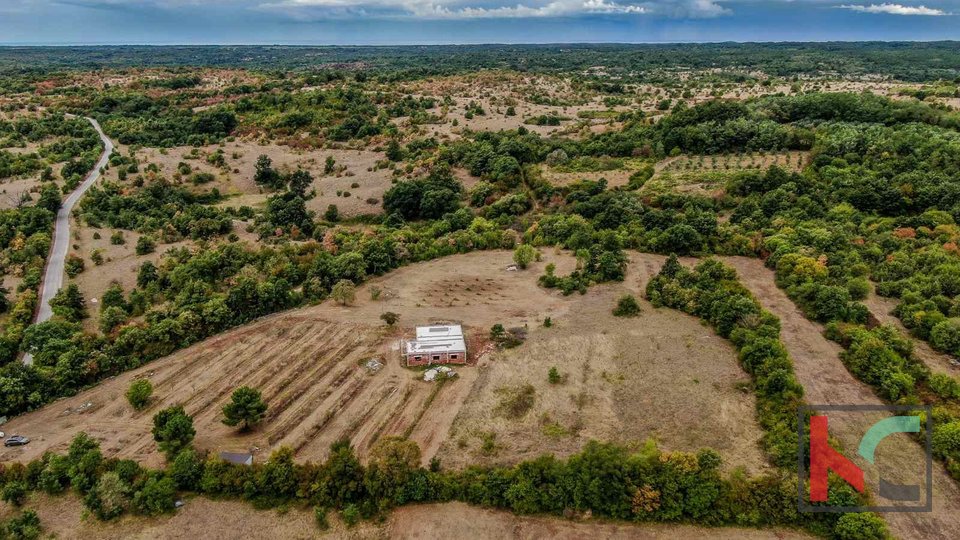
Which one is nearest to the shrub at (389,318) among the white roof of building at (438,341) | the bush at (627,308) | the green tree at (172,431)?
the white roof of building at (438,341)

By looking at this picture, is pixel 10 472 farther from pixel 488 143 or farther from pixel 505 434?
pixel 488 143

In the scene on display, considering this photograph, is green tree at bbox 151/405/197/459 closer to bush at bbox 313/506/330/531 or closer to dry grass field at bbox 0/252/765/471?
dry grass field at bbox 0/252/765/471

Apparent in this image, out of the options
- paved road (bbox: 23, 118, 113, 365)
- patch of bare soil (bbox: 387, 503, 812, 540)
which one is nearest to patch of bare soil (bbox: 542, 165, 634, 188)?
patch of bare soil (bbox: 387, 503, 812, 540)

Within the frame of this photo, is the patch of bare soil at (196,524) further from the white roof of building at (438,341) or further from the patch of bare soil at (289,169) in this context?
the patch of bare soil at (289,169)

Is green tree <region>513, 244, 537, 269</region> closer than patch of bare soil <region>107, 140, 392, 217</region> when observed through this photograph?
Yes

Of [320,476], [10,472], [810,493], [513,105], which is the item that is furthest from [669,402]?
[513,105]

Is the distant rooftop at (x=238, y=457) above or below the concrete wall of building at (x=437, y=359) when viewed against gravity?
below

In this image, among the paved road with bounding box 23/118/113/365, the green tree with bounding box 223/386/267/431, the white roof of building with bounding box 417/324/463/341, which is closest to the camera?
the green tree with bounding box 223/386/267/431
